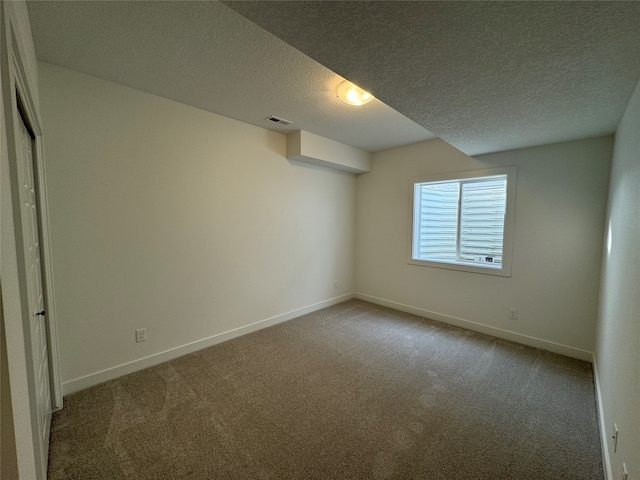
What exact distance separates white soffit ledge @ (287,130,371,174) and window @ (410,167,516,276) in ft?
3.03

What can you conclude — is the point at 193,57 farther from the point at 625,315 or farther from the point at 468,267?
the point at 468,267

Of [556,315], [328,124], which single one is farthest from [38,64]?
[556,315]

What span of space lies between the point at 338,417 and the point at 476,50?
92.4 inches

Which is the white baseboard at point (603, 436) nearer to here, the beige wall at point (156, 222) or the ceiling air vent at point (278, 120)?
the beige wall at point (156, 222)

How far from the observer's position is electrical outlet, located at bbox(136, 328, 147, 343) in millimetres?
2461

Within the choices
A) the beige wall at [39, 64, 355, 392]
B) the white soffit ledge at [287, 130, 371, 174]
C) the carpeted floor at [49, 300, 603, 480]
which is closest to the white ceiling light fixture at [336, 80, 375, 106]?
the white soffit ledge at [287, 130, 371, 174]

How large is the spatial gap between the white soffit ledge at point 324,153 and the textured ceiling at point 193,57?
0.48 m

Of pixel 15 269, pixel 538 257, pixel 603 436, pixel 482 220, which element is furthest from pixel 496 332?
pixel 15 269

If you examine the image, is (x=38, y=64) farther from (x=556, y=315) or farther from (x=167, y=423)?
(x=556, y=315)

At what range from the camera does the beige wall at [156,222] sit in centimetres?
209

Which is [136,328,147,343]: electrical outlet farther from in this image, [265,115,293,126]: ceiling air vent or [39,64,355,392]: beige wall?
[265,115,293,126]: ceiling air vent

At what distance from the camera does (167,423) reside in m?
1.83

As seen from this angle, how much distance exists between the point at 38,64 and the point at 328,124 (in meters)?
2.44

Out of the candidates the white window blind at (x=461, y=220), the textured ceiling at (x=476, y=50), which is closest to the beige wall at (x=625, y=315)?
the textured ceiling at (x=476, y=50)
